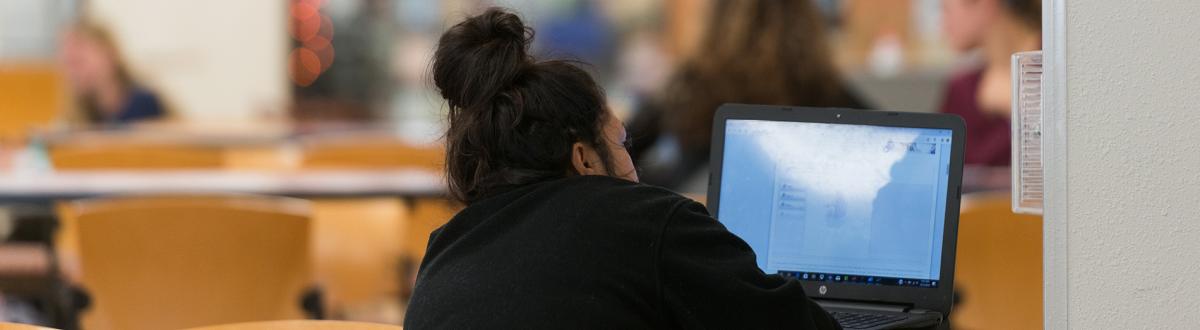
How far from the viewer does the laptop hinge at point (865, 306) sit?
186 cm

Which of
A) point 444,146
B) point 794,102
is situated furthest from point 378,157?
point 444,146

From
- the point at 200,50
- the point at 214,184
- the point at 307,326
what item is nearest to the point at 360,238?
the point at 214,184

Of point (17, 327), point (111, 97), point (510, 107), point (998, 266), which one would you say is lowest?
point (998, 266)

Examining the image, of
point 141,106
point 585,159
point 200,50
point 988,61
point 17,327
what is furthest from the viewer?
point 200,50

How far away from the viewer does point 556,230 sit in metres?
1.48

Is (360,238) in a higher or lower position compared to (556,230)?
lower

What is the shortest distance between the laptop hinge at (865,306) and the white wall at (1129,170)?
287mm

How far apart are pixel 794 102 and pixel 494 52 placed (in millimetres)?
1946

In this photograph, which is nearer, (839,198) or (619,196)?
(619,196)

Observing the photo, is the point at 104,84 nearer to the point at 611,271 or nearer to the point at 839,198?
the point at 839,198

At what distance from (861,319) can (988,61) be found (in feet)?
6.60

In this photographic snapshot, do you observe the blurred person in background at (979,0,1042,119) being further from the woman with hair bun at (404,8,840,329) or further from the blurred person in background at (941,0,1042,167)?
the woman with hair bun at (404,8,840,329)

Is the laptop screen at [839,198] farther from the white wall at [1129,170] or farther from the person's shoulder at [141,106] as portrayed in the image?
the person's shoulder at [141,106]

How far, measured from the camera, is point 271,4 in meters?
10.7
